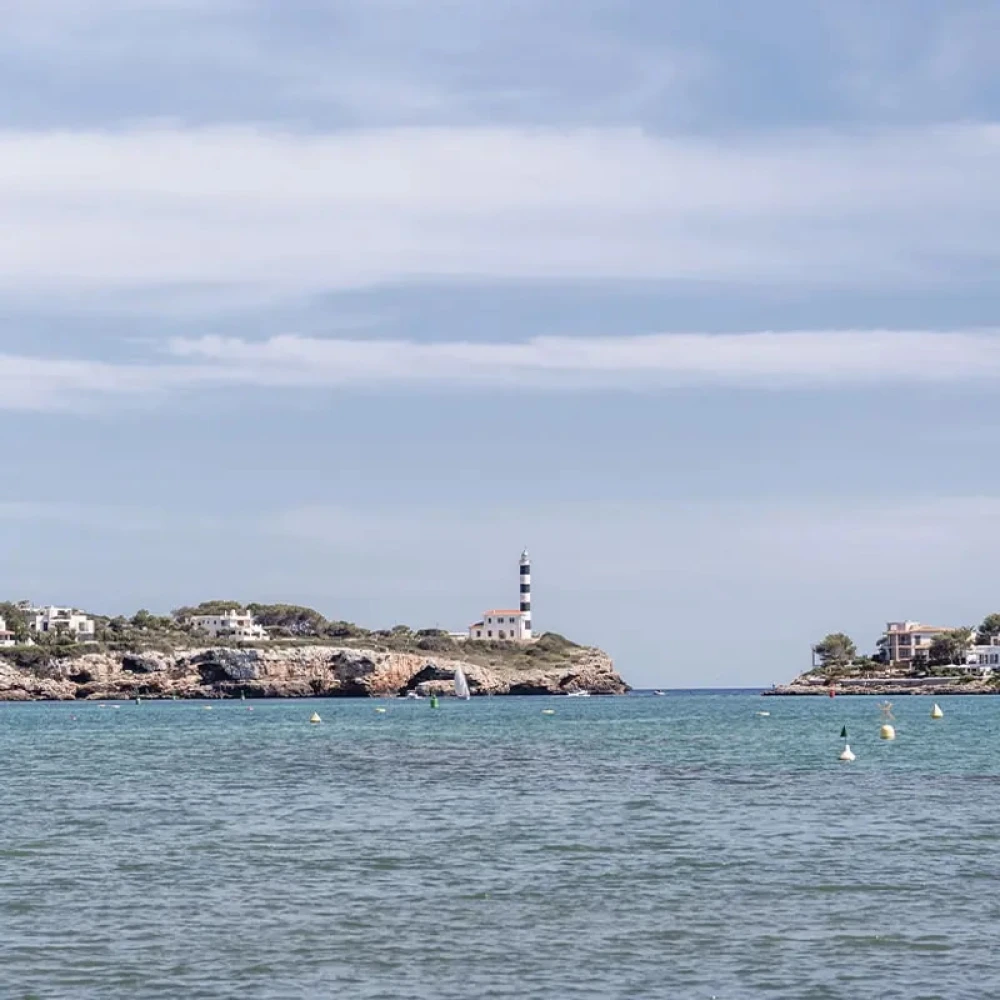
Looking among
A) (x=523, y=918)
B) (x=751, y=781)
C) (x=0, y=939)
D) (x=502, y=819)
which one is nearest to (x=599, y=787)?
(x=751, y=781)

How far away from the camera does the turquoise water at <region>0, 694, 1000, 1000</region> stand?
24.8 m

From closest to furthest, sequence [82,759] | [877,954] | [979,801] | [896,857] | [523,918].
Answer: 1. [877,954]
2. [523,918]
3. [896,857]
4. [979,801]
5. [82,759]

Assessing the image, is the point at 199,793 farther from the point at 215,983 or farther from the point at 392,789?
the point at 215,983

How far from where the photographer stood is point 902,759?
7500 cm

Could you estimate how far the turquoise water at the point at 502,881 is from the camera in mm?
24812

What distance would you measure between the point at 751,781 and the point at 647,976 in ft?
118

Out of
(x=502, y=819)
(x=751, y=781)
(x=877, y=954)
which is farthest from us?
(x=751, y=781)

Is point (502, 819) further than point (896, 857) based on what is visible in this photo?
Yes

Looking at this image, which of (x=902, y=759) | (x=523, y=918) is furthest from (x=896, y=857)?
(x=902, y=759)

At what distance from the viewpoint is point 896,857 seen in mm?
37438

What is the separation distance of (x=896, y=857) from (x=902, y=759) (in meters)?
38.9

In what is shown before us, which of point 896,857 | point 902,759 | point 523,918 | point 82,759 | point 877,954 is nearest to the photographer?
point 877,954

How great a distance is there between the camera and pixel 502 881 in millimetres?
34094

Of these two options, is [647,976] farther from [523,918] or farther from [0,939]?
[0,939]
